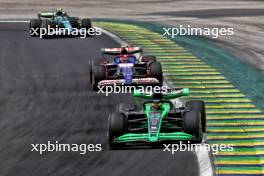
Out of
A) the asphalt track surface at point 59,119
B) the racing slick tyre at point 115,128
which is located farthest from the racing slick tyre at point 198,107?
the racing slick tyre at point 115,128

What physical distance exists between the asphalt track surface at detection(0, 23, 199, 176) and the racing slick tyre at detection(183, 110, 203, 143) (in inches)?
17.0

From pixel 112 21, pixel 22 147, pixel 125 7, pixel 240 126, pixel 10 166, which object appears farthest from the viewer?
pixel 125 7

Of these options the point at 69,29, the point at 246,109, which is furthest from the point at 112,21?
the point at 246,109

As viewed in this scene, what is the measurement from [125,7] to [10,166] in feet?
130

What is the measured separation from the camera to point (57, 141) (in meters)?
16.8

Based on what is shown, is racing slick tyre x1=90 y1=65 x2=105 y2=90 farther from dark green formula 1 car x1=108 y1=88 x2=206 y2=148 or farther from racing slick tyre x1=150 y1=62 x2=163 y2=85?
dark green formula 1 car x1=108 y1=88 x2=206 y2=148

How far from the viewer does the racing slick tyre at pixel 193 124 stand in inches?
619

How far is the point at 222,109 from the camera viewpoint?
19.7 m

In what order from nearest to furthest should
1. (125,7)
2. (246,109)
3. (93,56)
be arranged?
1. (246,109)
2. (93,56)
3. (125,7)

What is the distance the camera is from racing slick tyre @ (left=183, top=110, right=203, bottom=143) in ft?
51.6

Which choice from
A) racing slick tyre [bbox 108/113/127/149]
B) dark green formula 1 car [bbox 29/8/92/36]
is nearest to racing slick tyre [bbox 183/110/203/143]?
racing slick tyre [bbox 108/113/127/149]

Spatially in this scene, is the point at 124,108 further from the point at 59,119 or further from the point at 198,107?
the point at 59,119

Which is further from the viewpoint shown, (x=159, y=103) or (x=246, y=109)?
(x=246, y=109)

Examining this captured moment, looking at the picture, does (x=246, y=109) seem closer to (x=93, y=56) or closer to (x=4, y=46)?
(x=93, y=56)
